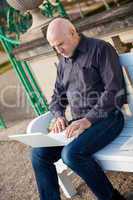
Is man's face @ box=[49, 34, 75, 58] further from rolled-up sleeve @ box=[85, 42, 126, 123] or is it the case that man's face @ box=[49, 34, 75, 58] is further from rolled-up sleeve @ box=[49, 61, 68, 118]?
rolled-up sleeve @ box=[49, 61, 68, 118]

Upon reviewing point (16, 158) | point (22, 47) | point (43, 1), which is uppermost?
point (43, 1)

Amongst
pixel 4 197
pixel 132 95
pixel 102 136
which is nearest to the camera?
pixel 102 136

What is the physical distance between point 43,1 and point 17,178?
78.0 inches

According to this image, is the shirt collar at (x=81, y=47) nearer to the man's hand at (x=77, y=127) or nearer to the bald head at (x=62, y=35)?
the bald head at (x=62, y=35)

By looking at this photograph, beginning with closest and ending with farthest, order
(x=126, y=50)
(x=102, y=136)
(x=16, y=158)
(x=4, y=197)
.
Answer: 1. (x=102, y=136)
2. (x=126, y=50)
3. (x=4, y=197)
4. (x=16, y=158)

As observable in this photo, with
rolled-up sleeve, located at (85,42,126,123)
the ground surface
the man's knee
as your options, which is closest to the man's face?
rolled-up sleeve, located at (85,42,126,123)

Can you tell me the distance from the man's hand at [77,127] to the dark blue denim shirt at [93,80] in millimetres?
54

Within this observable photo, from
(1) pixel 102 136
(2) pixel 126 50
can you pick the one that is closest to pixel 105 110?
(1) pixel 102 136

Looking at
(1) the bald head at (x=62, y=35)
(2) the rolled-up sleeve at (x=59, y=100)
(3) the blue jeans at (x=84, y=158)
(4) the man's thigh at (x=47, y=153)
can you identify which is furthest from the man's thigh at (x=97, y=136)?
(1) the bald head at (x=62, y=35)

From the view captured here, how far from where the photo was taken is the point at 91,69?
398cm

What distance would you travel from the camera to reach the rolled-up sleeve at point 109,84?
12.6ft

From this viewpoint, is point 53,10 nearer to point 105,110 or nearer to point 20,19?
point 20,19

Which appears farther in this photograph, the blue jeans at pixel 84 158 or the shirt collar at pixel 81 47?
the shirt collar at pixel 81 47

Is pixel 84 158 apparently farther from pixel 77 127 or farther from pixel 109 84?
pixel 109 84
